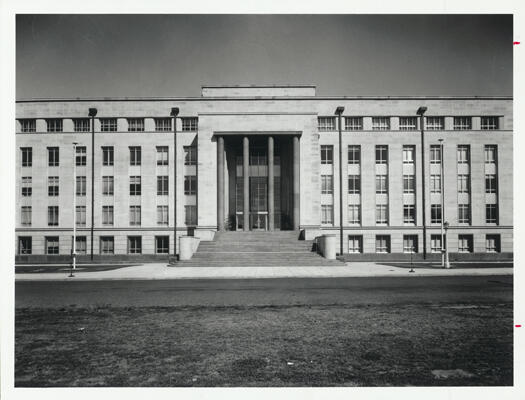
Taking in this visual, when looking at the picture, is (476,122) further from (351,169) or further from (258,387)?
(258,387)

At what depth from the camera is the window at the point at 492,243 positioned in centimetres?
4253

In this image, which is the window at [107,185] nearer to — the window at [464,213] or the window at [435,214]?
the window at [435,214]

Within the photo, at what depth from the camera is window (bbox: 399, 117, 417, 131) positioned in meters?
43.8

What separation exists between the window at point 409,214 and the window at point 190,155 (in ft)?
77.1

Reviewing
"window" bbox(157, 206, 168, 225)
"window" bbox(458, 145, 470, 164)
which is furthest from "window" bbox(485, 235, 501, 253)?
"window" bbox(157, 206, 168, 225)

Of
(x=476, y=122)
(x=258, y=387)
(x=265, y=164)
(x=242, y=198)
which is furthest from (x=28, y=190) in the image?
(x=476, y=122)

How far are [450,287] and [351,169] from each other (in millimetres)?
27949

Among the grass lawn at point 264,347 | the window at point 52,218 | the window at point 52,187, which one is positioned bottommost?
the grass lawn at point 264,347

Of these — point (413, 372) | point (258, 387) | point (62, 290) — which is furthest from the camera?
point (62, 290)

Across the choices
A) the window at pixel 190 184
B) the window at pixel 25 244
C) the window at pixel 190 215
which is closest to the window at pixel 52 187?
the window at pixel 25 244

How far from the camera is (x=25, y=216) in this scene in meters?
42.9

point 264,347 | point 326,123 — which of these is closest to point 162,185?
point 326,123

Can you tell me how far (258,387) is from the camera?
19.2 ft

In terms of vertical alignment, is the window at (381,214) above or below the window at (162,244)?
above
